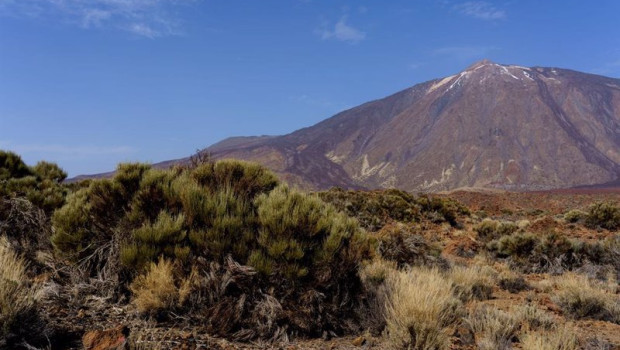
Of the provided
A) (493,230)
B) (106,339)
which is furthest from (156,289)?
(493,230)

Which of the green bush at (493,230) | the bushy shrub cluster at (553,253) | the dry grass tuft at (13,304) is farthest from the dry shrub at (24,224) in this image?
the green bush at (493,230)

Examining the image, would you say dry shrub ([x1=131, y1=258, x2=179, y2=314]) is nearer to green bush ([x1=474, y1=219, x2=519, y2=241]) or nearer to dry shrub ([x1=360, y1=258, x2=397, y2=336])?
dry shrub ([x1=360, y1=258, x2=397, y2=336])

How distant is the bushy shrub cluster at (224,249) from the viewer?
483 cm

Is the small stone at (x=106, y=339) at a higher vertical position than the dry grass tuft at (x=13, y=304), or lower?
lower

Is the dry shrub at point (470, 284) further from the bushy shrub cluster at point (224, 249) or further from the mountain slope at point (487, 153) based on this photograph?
the mountain slope at point (487, 153)

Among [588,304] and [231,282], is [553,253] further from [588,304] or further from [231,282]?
[231,282]

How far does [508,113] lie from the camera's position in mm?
185375

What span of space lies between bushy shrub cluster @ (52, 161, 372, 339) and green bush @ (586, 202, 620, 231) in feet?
57.3

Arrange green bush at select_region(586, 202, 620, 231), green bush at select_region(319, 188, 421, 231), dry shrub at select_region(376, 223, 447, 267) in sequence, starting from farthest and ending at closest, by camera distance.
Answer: green bush at select_region(586, 202, 620, 231)
green bush at select_region(319, 188, 421, 231)
dry shrub at select_region(376, 223, 447, 267)

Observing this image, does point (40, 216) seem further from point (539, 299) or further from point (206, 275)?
point (539, 299)

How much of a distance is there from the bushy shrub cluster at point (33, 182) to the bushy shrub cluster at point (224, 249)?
3027 mm

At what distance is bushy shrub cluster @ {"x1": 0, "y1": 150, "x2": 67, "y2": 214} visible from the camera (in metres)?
8.55

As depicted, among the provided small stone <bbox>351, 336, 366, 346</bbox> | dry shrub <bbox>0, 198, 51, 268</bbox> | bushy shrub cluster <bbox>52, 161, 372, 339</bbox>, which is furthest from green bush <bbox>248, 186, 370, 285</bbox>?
dry shrub <bbox>0, 198, 51, 268</bbox>

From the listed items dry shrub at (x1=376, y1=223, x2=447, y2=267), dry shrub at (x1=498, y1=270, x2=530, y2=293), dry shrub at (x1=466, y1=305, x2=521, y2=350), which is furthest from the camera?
dry shrub at (x1=376, y1=223, x2=447, y2=267)
